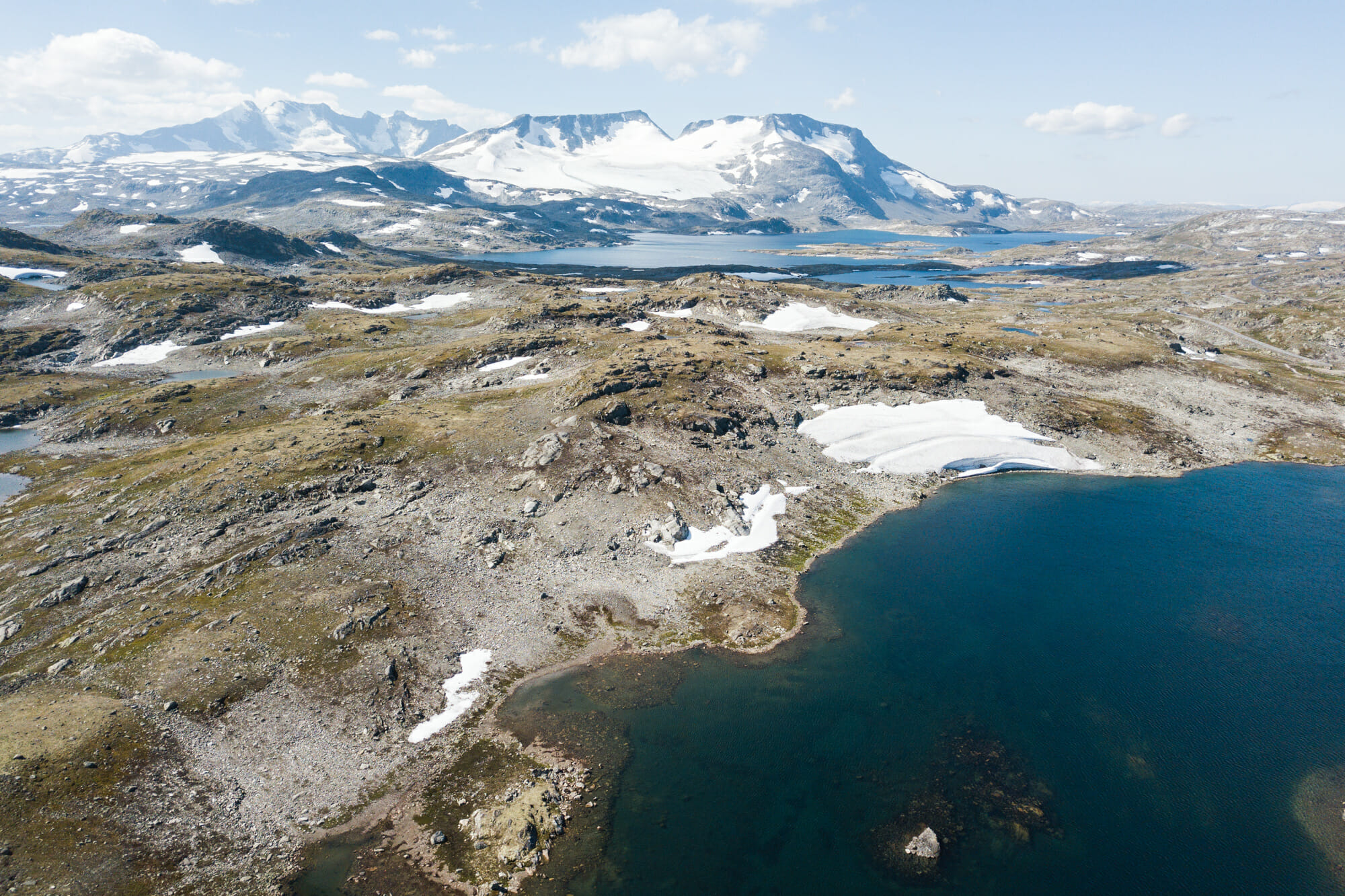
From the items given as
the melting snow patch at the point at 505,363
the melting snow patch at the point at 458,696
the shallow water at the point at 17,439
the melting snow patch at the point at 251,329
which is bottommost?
the shallow water at the point at 17,439

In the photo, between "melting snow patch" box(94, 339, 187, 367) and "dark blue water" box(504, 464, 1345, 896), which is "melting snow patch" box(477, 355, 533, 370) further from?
"melting snow patch" box(94, 339, 187, 367)

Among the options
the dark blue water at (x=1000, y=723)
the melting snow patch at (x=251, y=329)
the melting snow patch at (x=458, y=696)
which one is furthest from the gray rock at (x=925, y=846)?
the melting snow patch at (x=251, y=329)

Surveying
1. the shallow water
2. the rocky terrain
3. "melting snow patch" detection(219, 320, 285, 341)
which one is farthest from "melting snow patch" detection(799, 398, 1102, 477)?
"melting snow patch" detection(219, 320, 285, 341)

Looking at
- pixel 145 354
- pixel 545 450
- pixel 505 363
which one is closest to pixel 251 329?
pixel 145 354

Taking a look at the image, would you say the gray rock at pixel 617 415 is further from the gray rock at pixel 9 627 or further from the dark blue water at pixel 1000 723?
the gray rock at pixel 9 627

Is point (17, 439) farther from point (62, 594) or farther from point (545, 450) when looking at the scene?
point (545, 450)

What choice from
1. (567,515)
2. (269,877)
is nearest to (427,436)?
(567,515)
